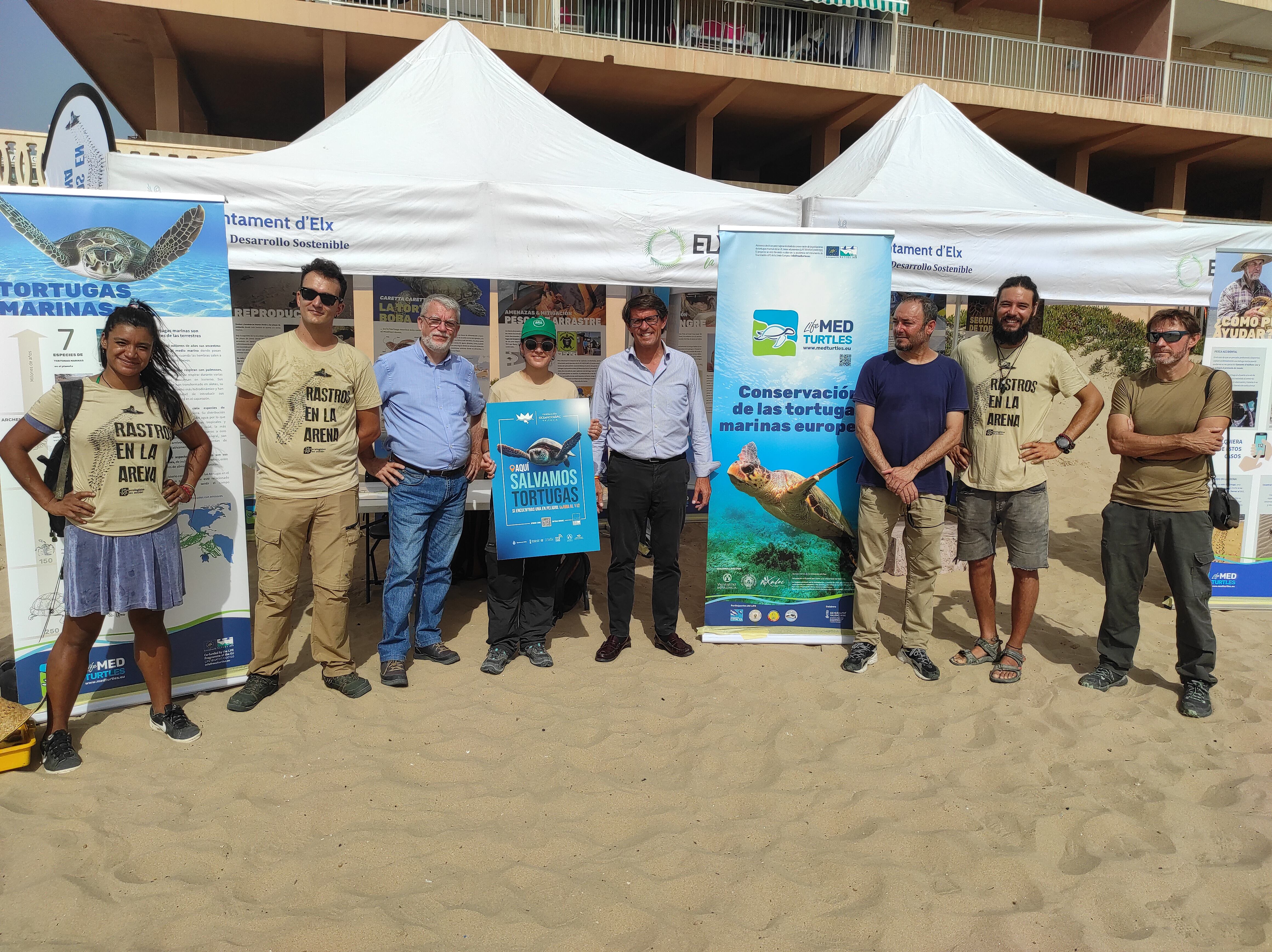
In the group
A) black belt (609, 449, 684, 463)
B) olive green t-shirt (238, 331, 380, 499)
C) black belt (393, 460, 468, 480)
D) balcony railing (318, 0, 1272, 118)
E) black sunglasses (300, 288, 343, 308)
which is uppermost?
balcony railing (318, 0, 1272, 118)

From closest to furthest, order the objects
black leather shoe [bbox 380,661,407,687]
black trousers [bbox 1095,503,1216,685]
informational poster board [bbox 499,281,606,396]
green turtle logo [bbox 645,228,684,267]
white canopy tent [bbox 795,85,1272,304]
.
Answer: black trousers [bbox 1095,503,1216,685] → black leather shoe [bbox 380,661,407,687] → green turtle logo [bbox 645,228,684,267] → white canopy tent [bbox 795,85,1272,304] → informational poster board [bbox 499,281,606,396]

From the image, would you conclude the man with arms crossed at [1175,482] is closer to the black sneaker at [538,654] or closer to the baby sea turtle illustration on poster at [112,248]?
the black sneaker at [538,654]

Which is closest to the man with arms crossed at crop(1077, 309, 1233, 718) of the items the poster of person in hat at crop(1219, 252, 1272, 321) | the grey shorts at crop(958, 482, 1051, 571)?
the grey shorts at crop(958, 482, 1051, 571)

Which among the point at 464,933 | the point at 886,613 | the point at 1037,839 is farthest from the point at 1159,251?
the point at 464,933

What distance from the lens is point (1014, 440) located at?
3883 millimetres

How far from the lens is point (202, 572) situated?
3.63m

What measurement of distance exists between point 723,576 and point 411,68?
4.04m

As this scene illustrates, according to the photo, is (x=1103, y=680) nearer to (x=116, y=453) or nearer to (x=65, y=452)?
(x=116, y=453)

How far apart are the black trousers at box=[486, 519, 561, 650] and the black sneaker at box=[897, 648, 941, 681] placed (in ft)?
6.26

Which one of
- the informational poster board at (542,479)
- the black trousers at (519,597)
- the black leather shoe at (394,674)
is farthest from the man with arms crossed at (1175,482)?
the black leather shoe at (394,674)

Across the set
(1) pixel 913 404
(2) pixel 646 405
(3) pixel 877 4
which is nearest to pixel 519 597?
(2) pixel 646 405

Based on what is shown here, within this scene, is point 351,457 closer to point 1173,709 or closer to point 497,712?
point 497,712

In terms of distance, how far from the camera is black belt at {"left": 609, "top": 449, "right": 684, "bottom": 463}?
4039 mm

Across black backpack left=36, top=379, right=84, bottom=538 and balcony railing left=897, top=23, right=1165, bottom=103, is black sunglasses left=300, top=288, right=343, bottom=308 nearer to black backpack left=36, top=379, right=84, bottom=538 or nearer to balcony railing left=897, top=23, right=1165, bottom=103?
black backpack left=36, top=379, right=84, bottom=538
